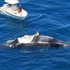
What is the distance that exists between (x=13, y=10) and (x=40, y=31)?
9.70m

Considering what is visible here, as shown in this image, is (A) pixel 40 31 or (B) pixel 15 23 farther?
(B) pixel 15 23

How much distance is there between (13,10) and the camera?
7969cm

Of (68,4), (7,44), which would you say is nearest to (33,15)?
(68,4)

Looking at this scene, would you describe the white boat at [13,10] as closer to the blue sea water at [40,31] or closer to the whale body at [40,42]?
the blue sea water at [40,31]

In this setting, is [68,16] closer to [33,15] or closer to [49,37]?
[33,15]

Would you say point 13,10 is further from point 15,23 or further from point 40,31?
point 40,31

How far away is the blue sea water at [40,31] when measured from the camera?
61844 millimetres

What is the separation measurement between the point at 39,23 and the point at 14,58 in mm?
15083

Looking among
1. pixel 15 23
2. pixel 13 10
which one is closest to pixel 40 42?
pixel 15 23

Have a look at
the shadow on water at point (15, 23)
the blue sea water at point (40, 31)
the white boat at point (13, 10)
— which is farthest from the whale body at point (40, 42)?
the white boat at point (13, 10)

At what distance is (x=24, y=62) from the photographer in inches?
2454

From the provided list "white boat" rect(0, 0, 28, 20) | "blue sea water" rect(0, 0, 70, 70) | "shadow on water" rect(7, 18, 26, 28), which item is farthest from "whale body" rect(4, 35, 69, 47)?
"white boat" rect(0, 0, 28, 20)

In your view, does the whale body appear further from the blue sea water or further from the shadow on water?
the shadow on water

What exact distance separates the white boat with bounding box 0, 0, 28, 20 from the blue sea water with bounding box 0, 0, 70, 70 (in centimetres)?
106
